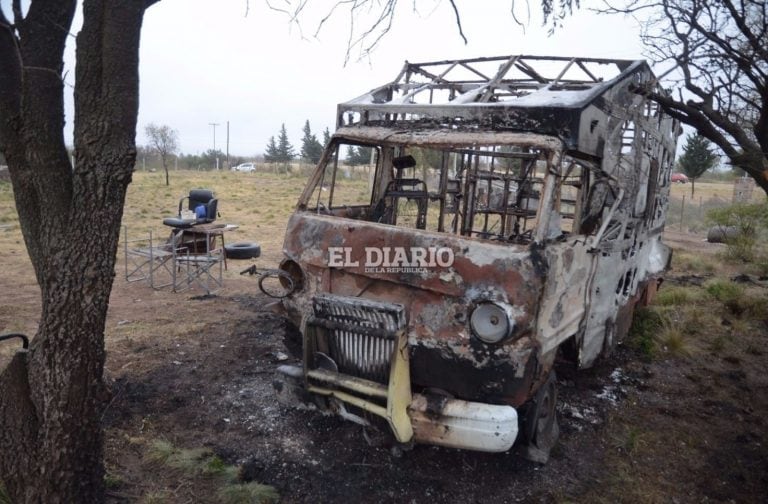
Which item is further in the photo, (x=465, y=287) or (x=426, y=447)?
(x=426, y=447)

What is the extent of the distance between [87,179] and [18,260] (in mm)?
8803

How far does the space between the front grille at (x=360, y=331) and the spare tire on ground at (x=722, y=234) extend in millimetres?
13927

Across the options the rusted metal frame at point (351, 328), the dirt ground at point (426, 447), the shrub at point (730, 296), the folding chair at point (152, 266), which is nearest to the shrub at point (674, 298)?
the shrub at point (730, 296)

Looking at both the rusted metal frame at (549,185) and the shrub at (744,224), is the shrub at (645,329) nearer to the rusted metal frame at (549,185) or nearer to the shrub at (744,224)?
the rusted metal frame at (549,185)

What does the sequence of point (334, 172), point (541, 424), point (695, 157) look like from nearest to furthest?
point (541, 424) → point (334, 172) → point (695, 157)

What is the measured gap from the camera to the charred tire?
371 centimetres

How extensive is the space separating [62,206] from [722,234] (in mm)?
17385

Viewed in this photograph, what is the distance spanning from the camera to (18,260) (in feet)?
32.0

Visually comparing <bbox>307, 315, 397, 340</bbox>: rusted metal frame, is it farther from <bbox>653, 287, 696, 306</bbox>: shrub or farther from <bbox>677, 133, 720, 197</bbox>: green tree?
<bbox>677, 133, 720, 197</bbox>: green tree

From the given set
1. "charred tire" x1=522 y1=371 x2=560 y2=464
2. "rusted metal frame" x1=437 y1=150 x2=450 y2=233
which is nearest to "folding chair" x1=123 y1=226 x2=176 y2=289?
"rusted metal frame" x1=437 y1=150 x2=450 y2=233

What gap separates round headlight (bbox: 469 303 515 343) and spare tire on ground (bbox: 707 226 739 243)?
44.5 feet

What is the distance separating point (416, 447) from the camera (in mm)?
3943

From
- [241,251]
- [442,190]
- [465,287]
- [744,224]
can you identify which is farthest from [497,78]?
[744,224]

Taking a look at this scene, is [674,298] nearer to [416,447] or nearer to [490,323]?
[416,447]
